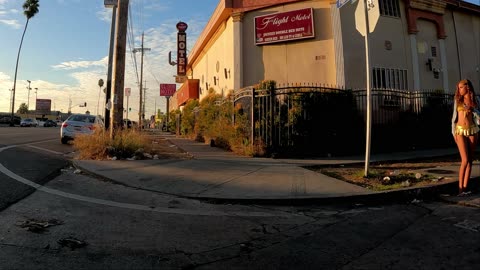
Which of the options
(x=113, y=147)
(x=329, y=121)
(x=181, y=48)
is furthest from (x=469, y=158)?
(x=181, y=48)

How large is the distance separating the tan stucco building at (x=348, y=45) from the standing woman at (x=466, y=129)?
8988 mm

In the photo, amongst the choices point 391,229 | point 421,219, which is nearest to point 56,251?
point 391,229

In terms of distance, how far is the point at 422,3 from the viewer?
1705 centimetres

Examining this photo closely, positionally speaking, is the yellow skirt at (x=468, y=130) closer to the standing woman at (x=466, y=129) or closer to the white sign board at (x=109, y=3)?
the standing woman at (x=466, y=129)

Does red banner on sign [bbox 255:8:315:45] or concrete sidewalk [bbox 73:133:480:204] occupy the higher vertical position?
red banner on sign [bbox 255:8:315:45]

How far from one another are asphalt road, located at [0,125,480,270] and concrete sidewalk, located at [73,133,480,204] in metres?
0.30

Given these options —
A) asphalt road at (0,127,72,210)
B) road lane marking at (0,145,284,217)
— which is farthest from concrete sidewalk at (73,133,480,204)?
asphalt road at (0,127,72,210)

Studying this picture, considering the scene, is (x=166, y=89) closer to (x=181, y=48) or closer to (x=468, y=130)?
(x=181, y=48)

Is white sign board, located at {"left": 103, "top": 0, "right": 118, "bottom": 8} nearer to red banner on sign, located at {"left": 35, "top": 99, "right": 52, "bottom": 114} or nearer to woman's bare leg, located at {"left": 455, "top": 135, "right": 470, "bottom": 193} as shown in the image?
woman's bare leg, located at {"left": 455, "top": 135, "right": 470, "bottom": 193}

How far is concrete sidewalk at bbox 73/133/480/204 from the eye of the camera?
642 cm

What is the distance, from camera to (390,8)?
16609mm

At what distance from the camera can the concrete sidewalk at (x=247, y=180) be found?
642 cm

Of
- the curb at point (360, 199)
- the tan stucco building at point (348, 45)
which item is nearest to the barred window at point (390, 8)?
the tan stucco building at point (348, 45)

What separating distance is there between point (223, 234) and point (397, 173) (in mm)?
4746
